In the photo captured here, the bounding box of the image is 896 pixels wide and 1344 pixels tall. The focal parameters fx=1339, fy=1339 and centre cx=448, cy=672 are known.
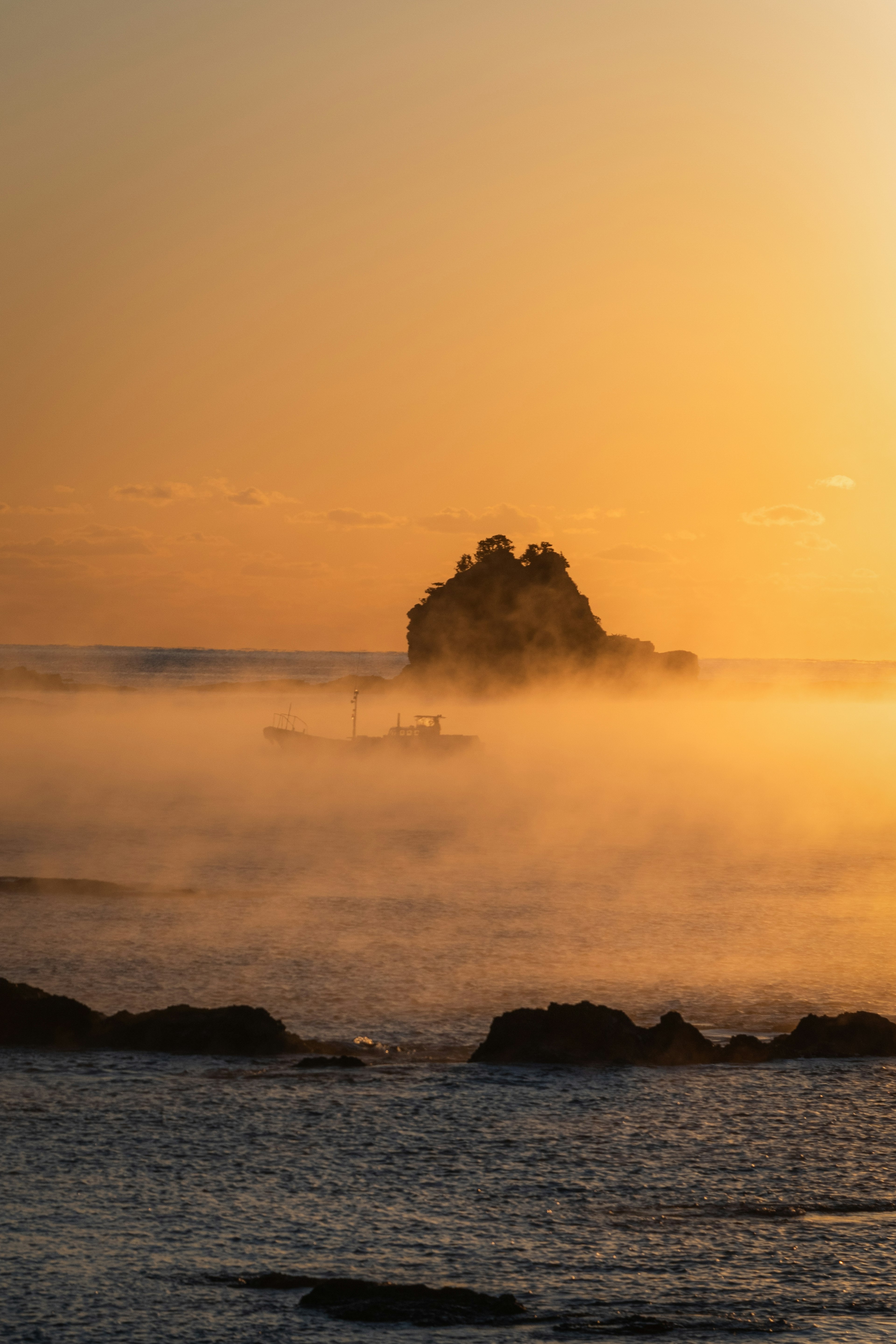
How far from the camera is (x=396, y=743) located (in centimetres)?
10562

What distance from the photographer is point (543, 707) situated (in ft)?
621

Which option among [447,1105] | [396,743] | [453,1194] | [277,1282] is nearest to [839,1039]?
[447,1105]

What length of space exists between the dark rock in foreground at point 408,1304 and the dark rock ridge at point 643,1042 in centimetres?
765

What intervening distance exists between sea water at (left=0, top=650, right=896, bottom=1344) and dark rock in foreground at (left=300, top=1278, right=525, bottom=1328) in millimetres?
194

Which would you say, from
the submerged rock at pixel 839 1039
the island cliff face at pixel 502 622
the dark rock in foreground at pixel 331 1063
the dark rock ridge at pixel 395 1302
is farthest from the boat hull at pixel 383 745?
the dark rock ridge at pixel 395 1302

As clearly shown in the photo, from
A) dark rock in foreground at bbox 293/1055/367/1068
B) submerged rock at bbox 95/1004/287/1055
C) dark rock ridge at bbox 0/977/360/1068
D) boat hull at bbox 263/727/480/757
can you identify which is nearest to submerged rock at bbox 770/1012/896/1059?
dark rock in foreground at bbox 293/1055/367/1068

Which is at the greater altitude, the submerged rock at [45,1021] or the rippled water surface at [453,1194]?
the submerged rock at [45,1021]

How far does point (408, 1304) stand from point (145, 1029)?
9296 mm

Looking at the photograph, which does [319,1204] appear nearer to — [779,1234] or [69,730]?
[779,1234]

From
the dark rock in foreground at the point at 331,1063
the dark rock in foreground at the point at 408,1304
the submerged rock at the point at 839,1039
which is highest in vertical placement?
the submerged rock at the point at 839,1039

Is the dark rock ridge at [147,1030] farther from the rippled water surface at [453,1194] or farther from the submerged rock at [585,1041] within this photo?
the submerged rock at [585,1041]

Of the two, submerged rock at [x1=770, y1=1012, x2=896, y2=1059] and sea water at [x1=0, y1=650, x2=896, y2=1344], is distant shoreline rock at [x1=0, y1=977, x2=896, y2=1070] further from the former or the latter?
sea water at [x1=0, y1=650, x2=896, y2=1344]

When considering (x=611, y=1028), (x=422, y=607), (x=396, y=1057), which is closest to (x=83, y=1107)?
(x=396, y=1057)

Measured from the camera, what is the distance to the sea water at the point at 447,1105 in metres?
12.0
